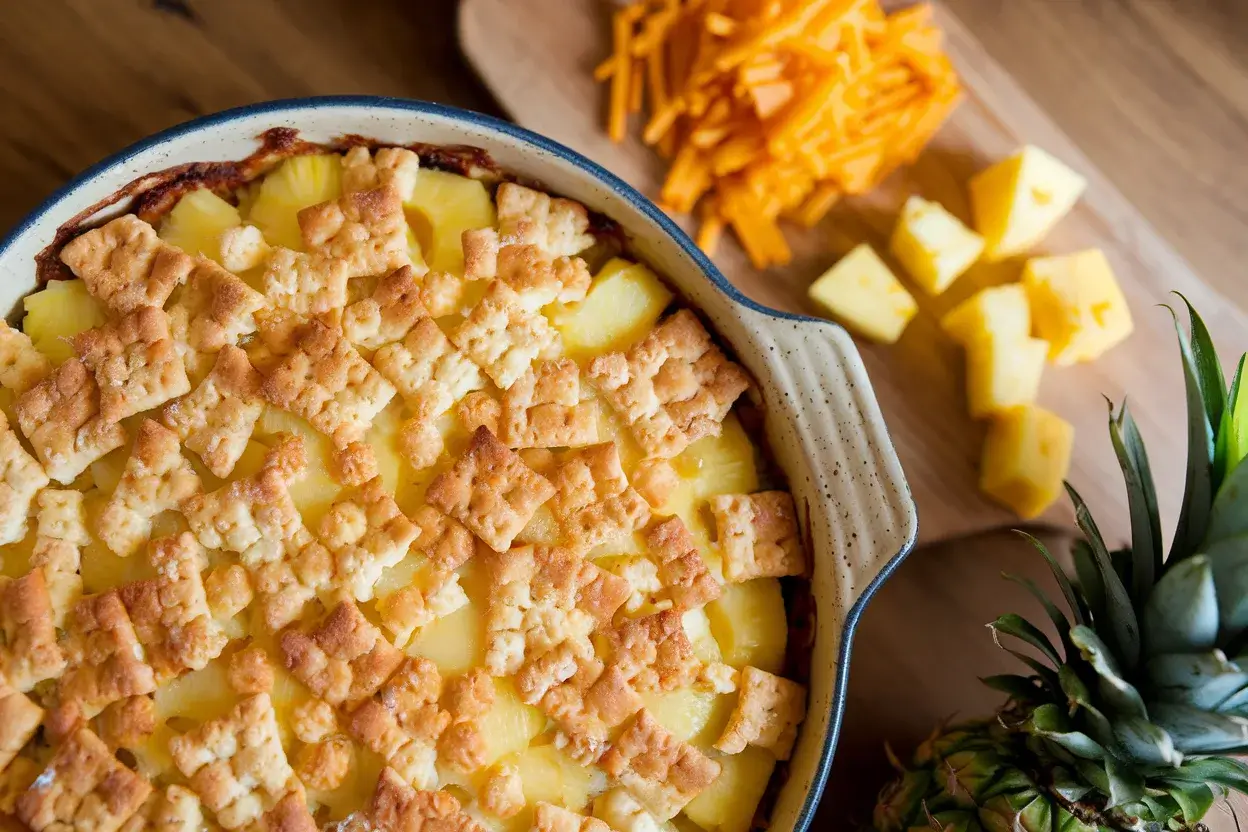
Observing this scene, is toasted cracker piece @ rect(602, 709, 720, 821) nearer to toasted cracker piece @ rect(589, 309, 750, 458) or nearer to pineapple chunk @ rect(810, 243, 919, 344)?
toasted cracker piece @ rect(589, 309, 750, 458)

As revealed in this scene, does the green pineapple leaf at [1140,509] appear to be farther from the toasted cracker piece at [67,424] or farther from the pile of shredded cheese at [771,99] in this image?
the toasted cracker piece at [67,424]

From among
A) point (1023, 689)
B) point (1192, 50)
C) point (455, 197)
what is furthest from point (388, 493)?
point (1192, 50)

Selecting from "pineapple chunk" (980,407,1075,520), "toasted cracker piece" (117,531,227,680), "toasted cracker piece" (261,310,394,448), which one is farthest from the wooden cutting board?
"toasted cracker piece" (117,531,227,680)

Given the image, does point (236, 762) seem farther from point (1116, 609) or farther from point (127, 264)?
point (1116, 609)

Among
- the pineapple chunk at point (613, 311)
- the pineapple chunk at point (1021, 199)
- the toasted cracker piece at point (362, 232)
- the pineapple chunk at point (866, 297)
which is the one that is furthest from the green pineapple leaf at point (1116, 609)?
the toasted cracker piece at point (362, 232)

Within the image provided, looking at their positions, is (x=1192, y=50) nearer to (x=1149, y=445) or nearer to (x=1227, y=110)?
(x=1227, y=110)

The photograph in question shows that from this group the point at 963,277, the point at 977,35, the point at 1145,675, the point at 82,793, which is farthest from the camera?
the point at 977,35

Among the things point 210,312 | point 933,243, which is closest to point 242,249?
point 210,312
